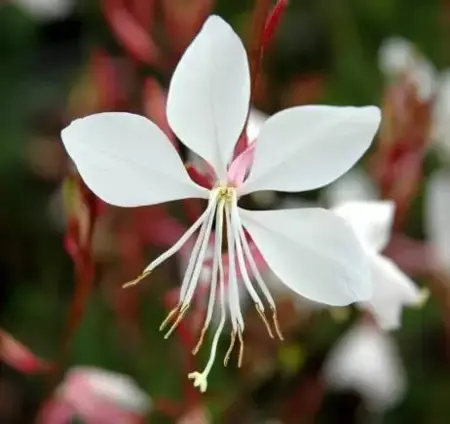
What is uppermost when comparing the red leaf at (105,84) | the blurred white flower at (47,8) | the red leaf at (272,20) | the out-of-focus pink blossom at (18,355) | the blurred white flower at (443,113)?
the red leaf at (272,20)

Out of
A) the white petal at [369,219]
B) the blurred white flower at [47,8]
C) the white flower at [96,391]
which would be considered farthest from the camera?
the blurred white flower at [47,8]

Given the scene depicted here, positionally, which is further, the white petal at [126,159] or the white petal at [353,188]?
the white petal at [353,188]

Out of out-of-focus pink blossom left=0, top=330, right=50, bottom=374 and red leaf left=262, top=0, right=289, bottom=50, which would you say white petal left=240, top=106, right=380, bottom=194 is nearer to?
red leaf left=262, top=0, right=289, bottom=50

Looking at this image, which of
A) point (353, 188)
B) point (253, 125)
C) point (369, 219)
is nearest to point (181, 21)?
point (253, 125)

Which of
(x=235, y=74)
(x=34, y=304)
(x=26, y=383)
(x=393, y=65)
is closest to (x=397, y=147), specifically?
(x=393, y=65)

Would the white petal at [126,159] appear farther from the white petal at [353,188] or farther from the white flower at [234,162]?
the white petal at [353,188]

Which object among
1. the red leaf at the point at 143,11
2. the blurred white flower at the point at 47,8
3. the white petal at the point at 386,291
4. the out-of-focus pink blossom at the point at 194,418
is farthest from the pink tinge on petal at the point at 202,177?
the blurred white flower at the point at 47,8
